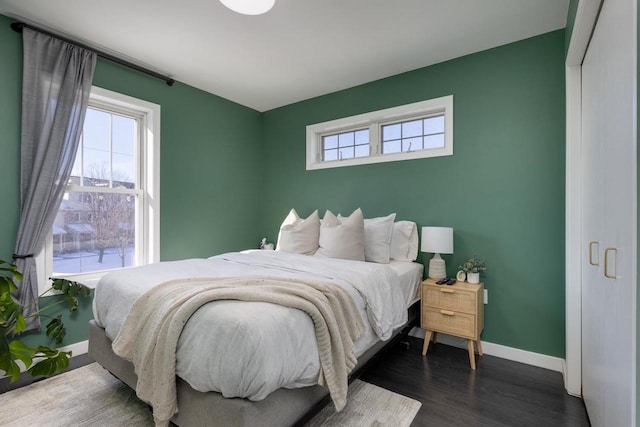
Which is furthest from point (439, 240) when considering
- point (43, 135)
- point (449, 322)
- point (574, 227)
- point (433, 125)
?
point (43, 135)

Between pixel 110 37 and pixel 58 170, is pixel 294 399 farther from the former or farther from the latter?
pixel 110 37

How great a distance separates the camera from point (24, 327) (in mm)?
1853

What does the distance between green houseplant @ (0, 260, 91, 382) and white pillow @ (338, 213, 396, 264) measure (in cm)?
247

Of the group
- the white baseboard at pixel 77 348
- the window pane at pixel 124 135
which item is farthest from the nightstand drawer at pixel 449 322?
the window pane at pixel 124 135

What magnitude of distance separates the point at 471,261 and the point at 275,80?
113 inches

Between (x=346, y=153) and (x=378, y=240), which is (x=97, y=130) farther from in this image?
(x=378, y=240)

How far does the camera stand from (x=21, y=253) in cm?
240

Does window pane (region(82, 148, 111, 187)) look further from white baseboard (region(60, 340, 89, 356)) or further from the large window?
white baseboard (region(60, 340, 89, 356))

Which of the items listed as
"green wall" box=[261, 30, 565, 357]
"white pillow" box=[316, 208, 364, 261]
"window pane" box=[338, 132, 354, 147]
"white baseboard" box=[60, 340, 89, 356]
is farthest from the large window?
"green wall" box=[261, 30, 565, 357]

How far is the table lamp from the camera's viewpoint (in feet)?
8.73

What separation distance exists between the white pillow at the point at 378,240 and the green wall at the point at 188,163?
2044 mm

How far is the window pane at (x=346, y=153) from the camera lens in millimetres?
3785

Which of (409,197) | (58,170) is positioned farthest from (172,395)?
(409,197)

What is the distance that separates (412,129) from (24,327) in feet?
11.9
